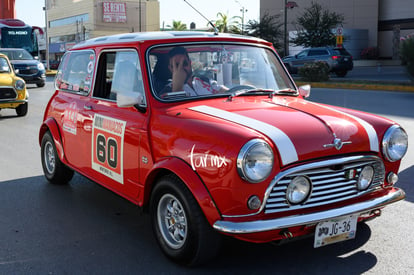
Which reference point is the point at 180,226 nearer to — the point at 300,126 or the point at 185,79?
the point at 300,126

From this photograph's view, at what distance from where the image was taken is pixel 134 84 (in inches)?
181

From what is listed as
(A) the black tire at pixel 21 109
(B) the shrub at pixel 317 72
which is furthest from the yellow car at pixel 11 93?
(B) the shrub at pixel 317 72

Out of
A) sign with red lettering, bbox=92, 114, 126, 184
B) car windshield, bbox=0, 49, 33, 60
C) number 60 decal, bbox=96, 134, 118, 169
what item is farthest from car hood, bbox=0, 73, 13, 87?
car windshield, bbox=0, 49, 33, 60

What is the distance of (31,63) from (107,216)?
20.1 metres

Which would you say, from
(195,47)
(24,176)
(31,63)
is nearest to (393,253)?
(195,47)

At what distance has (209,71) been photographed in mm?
4648

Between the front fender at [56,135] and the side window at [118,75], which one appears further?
the front fender at [56,135]

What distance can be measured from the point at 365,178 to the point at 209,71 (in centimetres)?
166

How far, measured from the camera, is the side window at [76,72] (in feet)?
17.8

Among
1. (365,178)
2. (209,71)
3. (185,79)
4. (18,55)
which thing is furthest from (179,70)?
(18,55)

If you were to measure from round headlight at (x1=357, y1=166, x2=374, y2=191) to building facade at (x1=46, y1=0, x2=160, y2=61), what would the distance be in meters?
83.6

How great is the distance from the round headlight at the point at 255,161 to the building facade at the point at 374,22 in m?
44.3

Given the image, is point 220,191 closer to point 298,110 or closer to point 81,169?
point 298,110

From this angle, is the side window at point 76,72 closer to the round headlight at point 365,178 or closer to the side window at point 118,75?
the side window at point 118,75
